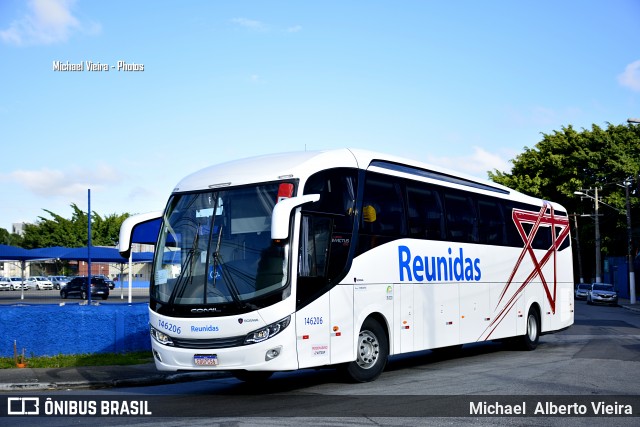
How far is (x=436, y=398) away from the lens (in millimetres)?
11156

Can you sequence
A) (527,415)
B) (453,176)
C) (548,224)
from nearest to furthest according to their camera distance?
(527,415) → (453,176) → (548,224)

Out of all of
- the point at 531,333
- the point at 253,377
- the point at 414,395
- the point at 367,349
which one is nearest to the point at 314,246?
the point at 367,349

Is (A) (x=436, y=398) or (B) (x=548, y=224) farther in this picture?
(B) (x=548, y=224)

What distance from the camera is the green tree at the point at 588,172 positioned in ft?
216

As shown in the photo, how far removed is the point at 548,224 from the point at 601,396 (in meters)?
11.0

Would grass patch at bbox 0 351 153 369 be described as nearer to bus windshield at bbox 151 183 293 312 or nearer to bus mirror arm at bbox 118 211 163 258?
bus mirror arm at bbox 118 211 163 258

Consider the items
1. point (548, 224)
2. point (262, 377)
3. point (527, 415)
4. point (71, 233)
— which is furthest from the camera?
point (71, 233)

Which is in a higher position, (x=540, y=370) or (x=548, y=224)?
(x=548, y=224)

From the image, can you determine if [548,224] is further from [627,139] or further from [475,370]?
[627,139]

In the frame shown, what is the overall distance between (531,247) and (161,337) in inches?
449

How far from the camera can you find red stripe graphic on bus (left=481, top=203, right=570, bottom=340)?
19.0 meters

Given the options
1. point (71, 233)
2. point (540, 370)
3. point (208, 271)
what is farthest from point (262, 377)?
point (71, 233)

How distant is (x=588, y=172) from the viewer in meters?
69.4

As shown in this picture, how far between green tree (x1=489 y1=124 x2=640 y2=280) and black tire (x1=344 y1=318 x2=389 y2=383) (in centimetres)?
5293
